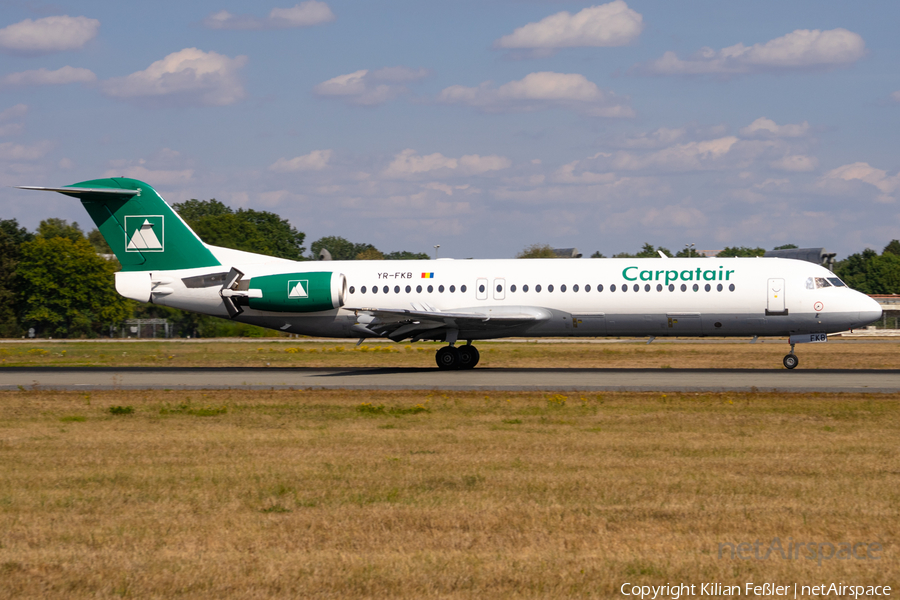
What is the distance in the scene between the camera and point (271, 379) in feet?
87.4

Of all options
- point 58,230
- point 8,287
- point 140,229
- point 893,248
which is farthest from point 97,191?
point 893,248

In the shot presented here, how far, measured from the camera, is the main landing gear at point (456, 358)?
3008cm

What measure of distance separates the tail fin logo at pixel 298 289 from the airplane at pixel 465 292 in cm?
5

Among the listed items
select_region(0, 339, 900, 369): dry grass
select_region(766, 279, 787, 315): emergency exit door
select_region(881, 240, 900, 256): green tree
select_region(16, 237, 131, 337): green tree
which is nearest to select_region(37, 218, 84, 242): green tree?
select_region(16, 237, 131, 337): green tree

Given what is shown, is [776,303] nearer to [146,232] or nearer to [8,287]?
[146,232]

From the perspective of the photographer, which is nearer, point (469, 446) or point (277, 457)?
point (277, 457)

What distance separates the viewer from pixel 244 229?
96500 millimetres

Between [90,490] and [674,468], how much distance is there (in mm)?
7200

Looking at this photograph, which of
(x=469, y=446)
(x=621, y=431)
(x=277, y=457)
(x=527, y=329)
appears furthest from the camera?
(x=527, y=329)

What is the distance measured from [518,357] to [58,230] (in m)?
98.9

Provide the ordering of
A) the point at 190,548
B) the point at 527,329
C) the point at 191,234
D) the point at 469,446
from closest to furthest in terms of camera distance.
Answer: the point at 190,548 → the point at 469,446 → the point at 527,329 → the point at 191,234

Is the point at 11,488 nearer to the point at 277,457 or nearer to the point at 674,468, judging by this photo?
the point at 277,457

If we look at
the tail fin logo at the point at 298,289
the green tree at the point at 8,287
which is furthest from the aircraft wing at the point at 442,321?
the green tree at the point at 8,287

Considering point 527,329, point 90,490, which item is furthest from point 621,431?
point 527,329
